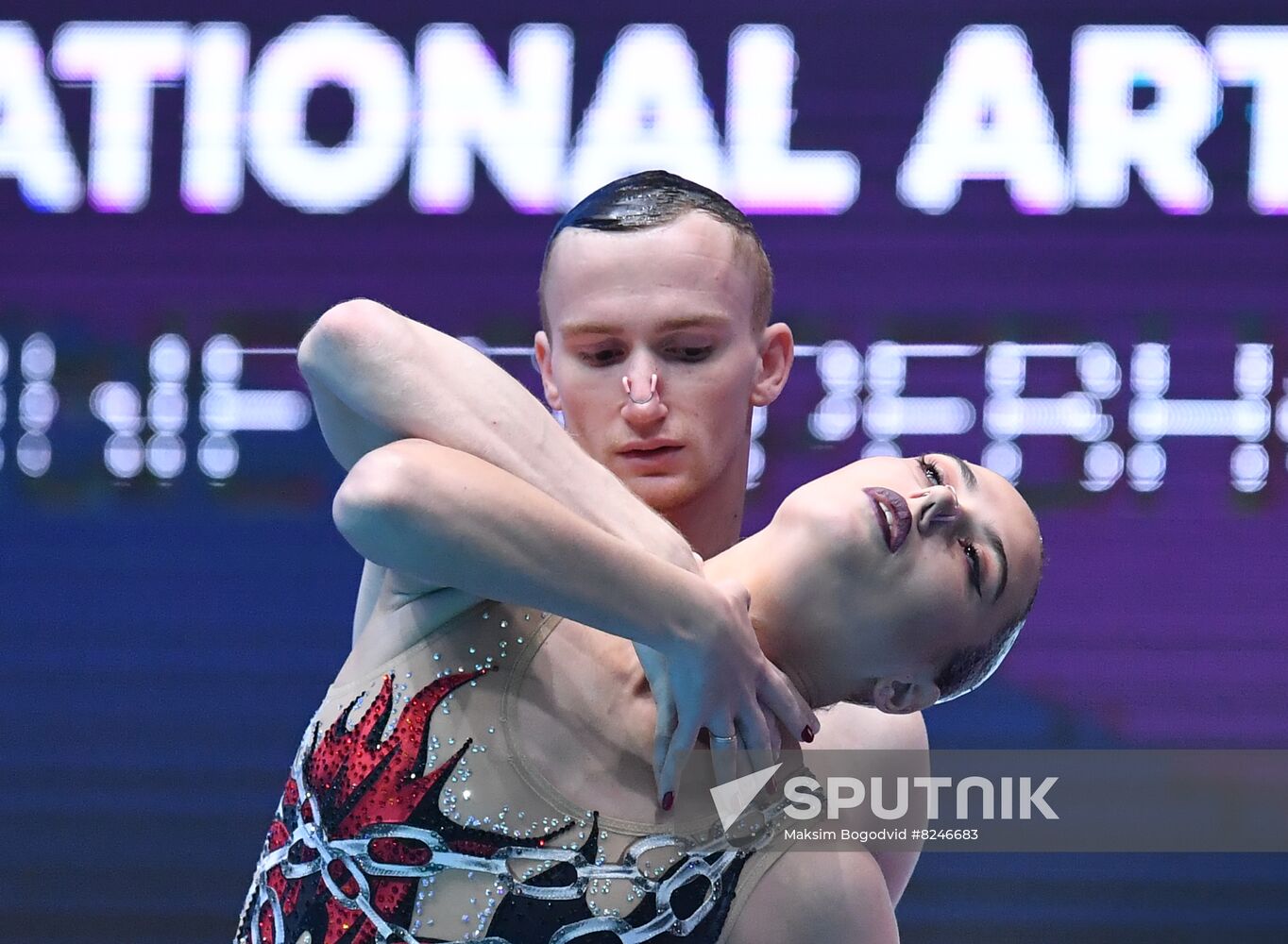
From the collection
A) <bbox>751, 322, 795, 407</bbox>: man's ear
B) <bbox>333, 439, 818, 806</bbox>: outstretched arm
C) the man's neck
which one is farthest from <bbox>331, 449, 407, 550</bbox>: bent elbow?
<bbox>751, 322, 795, 407</bbox>: man's ear

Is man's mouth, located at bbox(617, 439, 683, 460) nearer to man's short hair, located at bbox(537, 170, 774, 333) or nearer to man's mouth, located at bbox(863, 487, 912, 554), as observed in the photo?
man's short hair, located at bbox(537, 170, 774, 333)

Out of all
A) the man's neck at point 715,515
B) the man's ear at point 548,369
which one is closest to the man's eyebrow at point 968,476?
the man's neck at point 715,515

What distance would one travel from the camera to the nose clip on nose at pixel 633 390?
6.34 ft

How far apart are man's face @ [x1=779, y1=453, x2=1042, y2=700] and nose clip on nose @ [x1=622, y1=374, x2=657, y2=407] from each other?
0.37 m

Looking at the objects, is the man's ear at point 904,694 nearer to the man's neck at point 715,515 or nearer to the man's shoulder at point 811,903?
the man's shoulder at point 811,903

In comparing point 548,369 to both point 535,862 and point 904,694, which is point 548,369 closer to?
point 904,694

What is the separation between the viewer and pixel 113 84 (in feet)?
10.6

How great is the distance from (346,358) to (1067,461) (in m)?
1.93

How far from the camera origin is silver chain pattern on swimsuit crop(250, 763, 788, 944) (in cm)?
146

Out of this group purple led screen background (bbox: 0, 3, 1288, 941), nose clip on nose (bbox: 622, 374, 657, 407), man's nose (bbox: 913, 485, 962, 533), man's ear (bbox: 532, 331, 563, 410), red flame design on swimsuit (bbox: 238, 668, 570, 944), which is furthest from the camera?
purple led screen background (bbox: 0, 3, 1288, 941)

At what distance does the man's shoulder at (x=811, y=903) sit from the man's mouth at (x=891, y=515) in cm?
30

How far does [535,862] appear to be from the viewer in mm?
1470

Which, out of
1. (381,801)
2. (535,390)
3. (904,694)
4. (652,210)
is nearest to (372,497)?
(381,801)

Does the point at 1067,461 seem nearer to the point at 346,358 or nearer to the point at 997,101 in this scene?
the point at 997,101
